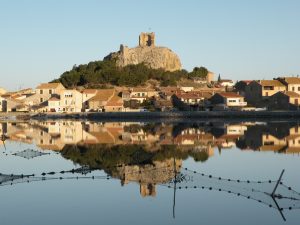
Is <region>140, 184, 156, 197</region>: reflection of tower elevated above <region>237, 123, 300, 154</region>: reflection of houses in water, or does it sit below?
below

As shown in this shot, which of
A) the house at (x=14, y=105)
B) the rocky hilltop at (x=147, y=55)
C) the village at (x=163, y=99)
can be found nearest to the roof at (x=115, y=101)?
the village at (x=163, y=99)

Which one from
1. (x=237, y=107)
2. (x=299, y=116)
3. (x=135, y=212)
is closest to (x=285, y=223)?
(x=135, y=212)

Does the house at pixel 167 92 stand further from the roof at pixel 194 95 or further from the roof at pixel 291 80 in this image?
the roof at pixel 291 80

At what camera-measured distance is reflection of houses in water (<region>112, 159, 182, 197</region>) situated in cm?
1685

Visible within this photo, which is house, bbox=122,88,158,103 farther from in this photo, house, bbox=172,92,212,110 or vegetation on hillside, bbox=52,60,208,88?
vegetation on hillside, bbox=52,60,208,88

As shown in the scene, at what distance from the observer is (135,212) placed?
44.8 ft

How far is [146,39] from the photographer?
121 meters

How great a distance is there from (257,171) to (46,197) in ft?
30.6

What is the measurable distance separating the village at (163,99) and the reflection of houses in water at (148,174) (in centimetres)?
5100

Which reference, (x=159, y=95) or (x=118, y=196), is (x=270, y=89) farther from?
(x=118, y=196)

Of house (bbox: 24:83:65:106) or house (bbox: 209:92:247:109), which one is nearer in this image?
→ house (bbox: 209:92:247:109)

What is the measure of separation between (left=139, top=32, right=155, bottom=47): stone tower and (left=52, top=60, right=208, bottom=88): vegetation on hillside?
22.4 m

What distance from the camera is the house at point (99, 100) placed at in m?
76.8

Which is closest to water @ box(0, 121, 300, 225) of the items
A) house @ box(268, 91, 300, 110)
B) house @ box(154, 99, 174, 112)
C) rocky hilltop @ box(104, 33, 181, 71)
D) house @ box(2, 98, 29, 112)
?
house @ box(268, 91, 300, 110)
